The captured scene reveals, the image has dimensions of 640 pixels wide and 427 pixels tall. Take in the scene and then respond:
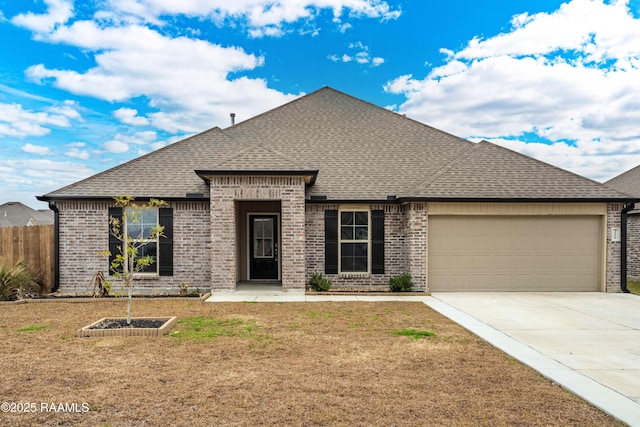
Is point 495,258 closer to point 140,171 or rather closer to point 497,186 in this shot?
point 497,186

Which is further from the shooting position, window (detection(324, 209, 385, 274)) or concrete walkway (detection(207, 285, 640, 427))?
window (detection(324, 209, 385, 274))

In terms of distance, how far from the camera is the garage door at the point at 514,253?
1213 cm

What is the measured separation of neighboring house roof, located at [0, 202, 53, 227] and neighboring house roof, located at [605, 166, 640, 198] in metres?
38.7

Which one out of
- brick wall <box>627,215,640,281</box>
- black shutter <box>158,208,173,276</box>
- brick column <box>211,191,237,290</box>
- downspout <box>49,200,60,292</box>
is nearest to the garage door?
brick wall <box>627,215,640,281</box>

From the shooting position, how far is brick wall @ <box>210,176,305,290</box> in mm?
11539

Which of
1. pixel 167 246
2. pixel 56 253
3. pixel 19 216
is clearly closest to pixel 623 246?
pixel 167 246

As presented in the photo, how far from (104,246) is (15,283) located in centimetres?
231

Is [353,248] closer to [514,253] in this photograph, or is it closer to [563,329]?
[514,253]

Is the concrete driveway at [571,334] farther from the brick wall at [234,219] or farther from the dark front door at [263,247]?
the dark front door at [263,247]

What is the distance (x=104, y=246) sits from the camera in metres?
12.2

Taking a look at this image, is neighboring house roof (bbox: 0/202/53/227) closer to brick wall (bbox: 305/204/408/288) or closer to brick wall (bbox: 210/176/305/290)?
brick wall (bbox: 210/176/305/290)

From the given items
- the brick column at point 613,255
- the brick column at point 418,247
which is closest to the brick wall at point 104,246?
the brick column at point 418,247

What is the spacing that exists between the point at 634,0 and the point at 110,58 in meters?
16.1

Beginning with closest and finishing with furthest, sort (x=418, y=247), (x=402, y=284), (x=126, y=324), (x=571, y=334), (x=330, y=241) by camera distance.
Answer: (x=571, y=334)
(x=126, y=324)
(x=402, y=284)
(x=418, y=247)
(x=330, y=241)
